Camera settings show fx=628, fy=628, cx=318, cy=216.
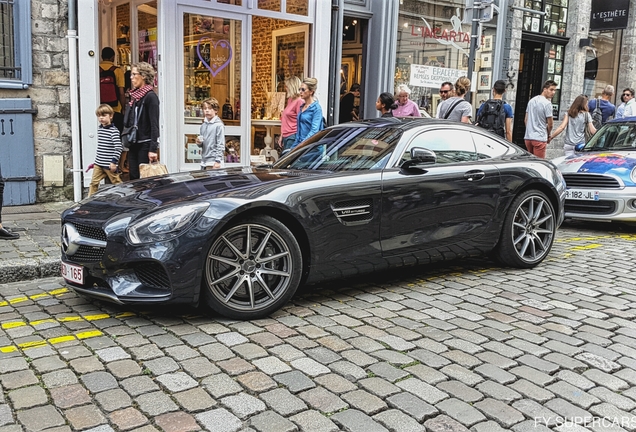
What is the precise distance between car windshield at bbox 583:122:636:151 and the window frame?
26.4 feet

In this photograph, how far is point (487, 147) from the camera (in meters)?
5.91

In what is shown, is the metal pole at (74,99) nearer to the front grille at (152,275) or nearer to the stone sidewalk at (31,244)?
the stone sidewalk at (31,244)

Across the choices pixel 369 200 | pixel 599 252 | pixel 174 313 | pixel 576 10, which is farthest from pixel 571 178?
pixel 576 10

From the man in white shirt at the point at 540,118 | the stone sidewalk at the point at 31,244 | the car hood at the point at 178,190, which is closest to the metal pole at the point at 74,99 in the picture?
the stone sidewalk at the point at 31,244

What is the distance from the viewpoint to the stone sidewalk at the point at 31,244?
5.48m

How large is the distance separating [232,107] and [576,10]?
10529 mm

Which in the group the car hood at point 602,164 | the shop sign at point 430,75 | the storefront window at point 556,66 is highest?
the storefront window at point 556,66

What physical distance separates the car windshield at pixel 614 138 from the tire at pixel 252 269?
21.6ft

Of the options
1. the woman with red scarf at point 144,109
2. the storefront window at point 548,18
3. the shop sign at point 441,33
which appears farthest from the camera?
the storefront window at point 548,18

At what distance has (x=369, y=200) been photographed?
15.9ft

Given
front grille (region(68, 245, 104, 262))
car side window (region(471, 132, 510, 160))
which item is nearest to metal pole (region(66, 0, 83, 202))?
front grille (region(68, 245, 104, 262))

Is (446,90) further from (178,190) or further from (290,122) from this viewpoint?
(178,190)

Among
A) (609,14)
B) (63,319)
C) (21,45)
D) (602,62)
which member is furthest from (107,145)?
(602,62)

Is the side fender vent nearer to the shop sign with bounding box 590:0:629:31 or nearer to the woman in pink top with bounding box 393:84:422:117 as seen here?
the woman in pink top with bounding box 393:84:422:117
